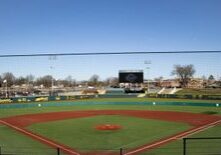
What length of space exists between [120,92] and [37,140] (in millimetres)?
51259

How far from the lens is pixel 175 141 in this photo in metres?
21.1

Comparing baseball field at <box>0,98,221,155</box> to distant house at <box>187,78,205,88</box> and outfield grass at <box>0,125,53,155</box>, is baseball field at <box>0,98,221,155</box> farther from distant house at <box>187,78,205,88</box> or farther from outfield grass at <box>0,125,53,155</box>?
distant house at <box>187,78,205,88</box>

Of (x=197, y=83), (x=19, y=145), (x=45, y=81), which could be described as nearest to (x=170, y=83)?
(x=197, y=83)

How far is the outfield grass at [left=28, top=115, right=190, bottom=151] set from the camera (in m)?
20.3

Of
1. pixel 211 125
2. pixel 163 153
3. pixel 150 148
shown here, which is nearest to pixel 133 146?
pixel 150 148

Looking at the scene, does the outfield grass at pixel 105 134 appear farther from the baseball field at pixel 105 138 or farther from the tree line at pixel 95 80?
the tree line at pixel 95 80

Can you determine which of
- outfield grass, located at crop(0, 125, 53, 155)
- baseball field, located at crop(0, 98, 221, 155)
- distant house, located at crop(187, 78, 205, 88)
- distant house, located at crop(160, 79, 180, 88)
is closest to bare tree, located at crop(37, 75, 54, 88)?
distant house, located at crop(160, 79, 180, 88)

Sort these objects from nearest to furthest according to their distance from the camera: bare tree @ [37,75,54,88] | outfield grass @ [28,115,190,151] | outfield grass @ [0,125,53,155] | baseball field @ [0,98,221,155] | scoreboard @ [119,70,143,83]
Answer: outfield grass @ [0,125,53,155] → baseball field @ [0,98,221,155] → outfield grass @ [28,115,190,151] → scoreboard @ [119,70,143,83] → bare tree @ [37,75,54,88]

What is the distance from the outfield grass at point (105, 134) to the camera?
20.3 metres

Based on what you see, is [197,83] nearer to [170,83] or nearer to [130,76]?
[170,83]

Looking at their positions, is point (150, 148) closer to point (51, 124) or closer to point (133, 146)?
point (133, 146)

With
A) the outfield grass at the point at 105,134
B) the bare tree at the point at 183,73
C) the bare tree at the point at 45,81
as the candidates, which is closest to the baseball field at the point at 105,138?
the outfield grass at the point at 105,134

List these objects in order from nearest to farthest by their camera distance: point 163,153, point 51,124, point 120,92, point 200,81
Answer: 1. point 163,153
2. point 51,124
3. point 120,92
4. point 200,81

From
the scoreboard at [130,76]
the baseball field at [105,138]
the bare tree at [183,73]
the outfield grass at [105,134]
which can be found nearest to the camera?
the baseball field at [105,138]
